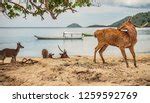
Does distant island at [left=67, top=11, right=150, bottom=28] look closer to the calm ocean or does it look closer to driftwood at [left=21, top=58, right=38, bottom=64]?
the calm ocean

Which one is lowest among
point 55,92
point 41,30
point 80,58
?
point 55,92

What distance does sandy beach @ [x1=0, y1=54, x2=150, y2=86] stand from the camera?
219cm

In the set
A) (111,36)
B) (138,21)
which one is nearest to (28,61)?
(111,36)

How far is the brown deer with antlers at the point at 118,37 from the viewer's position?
2219 millimetres

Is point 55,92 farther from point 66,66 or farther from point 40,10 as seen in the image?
point 40,10

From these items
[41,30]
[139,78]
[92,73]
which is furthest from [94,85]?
[41,30]

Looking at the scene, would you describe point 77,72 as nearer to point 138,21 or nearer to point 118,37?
point 118,37

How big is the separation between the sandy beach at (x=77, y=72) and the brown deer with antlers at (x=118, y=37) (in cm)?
5

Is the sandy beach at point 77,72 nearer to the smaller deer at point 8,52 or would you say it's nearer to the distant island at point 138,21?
the smaller deer at point 8,52

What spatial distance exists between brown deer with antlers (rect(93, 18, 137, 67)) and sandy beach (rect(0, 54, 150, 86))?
5cm

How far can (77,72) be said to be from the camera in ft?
7.33

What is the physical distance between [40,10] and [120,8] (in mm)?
404

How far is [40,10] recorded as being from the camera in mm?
2246

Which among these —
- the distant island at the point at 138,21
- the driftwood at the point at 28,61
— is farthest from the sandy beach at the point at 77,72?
the distant island at the point at 138,21
